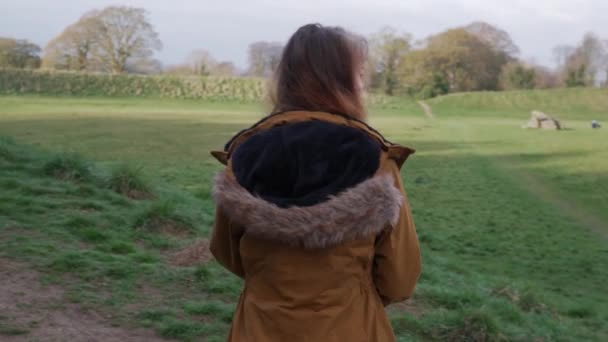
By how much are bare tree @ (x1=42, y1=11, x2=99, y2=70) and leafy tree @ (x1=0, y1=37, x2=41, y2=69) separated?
145 centimetres

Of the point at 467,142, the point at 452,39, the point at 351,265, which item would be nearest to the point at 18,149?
the point at 351,265

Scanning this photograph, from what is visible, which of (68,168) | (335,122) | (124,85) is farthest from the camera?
(124,85)

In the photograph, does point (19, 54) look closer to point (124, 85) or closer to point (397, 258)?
point (124, 85)

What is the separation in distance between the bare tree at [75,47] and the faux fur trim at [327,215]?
6618 cm

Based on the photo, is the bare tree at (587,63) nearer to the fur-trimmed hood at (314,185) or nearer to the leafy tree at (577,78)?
the leafy tree at (577,78)

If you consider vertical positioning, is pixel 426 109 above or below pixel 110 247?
below

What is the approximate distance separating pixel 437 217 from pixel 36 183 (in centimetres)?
635

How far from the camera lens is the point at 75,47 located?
2596 inches

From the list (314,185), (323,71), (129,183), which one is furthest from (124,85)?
(314,185)

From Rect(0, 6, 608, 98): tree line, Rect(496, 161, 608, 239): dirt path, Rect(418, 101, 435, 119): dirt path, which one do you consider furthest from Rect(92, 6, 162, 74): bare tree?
Rect(496, 161, 608, 239): dirt path

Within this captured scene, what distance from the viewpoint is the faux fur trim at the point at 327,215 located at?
2014 millimetres

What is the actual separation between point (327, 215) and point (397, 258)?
0.91 feet

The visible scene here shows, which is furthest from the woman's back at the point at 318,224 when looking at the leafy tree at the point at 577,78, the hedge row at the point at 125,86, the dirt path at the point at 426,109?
the leafy tree at the point at 577,78

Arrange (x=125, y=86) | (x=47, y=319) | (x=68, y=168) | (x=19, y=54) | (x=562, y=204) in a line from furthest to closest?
(x=19, y=54)
(x=125, y=86)
(x=562, y=204)
(x=68, y=168)
(x=47, y=319)
